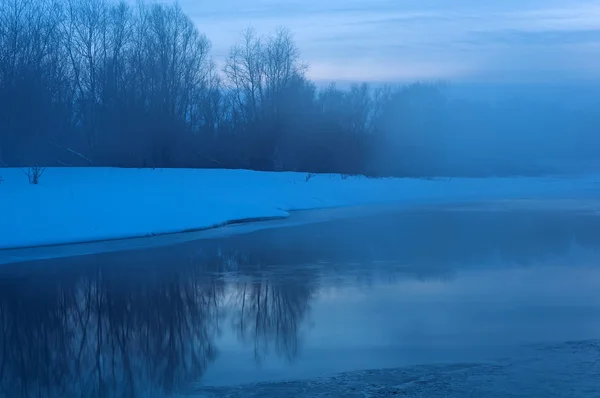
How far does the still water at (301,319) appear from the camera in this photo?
6.97 meters

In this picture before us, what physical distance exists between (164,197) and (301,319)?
13.8m

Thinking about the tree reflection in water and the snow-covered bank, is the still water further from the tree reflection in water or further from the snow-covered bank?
the snow-covered bank

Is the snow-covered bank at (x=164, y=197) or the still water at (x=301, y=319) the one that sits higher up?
the snow-covered bank at (x=164, y=197)

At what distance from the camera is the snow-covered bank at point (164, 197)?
18375 millimetres

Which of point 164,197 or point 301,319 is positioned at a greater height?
point 164,197

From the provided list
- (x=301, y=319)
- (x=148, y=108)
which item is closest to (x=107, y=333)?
(x=301, y=319)

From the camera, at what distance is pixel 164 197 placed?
22562 millimetres

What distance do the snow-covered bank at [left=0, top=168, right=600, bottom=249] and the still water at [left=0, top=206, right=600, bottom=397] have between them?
3098mm

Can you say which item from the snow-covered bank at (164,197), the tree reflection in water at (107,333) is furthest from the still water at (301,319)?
the snow-covered bank at (164,197)

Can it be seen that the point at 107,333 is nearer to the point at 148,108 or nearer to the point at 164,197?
the point at 164,197

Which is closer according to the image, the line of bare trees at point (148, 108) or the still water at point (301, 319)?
the still water at point (301, 319)

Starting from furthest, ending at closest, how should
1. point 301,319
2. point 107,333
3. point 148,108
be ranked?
1. point 148,108
2. point 301,319
3. point 107,333

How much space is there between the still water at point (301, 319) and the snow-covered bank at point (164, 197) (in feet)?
10.2

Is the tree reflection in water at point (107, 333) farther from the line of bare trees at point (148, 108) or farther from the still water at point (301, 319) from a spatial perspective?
the line of bare trees at point (148, 108)
